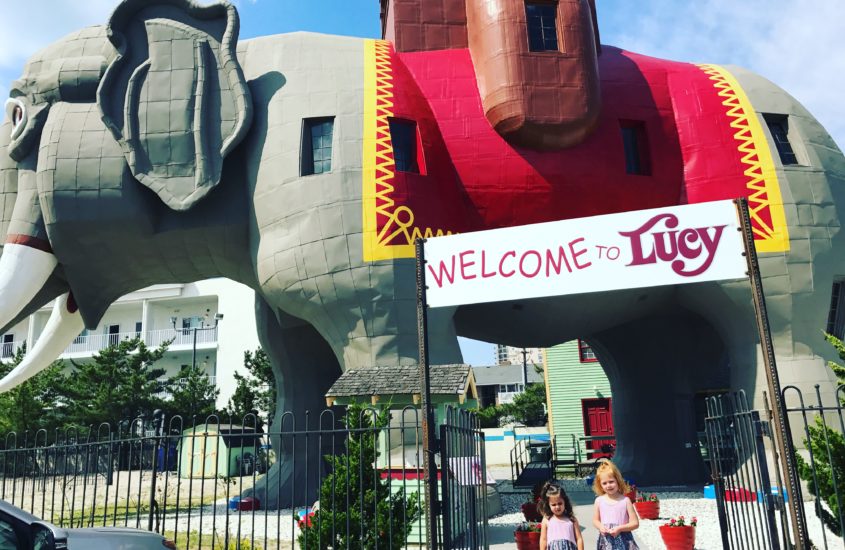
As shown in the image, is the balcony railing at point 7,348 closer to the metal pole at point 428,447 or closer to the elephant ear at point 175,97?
the elephant ear at point 175,97

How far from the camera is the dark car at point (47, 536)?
468 centimetres

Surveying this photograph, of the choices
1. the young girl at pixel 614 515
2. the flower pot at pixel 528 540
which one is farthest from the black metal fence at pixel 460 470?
the flower pot at pixel 528 540

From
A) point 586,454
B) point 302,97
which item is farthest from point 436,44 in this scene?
point 586,454

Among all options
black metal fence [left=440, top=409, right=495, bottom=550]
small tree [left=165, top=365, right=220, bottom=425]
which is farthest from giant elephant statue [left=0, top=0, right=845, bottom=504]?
small tree [left=165, top=365, right=220, bottom=425]

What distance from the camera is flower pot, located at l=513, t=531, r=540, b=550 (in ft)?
27.6

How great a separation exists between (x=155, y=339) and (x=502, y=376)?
3429cm

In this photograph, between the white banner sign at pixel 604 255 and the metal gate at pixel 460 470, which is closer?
the white banner sign at pixel 604 255

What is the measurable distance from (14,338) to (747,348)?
4483 cm

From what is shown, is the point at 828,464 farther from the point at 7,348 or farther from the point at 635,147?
the point at 7,348

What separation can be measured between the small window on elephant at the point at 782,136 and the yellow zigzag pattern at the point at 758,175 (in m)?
0.43

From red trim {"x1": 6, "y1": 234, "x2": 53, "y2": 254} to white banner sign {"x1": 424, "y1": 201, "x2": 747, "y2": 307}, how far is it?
8.46 m

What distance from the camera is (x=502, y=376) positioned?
67.4m

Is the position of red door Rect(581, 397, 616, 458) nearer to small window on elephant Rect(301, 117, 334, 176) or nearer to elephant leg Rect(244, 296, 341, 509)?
elephant leg Rect(244, 296, 341, 509)

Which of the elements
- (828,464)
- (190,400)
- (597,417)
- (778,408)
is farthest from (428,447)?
(190,400)
